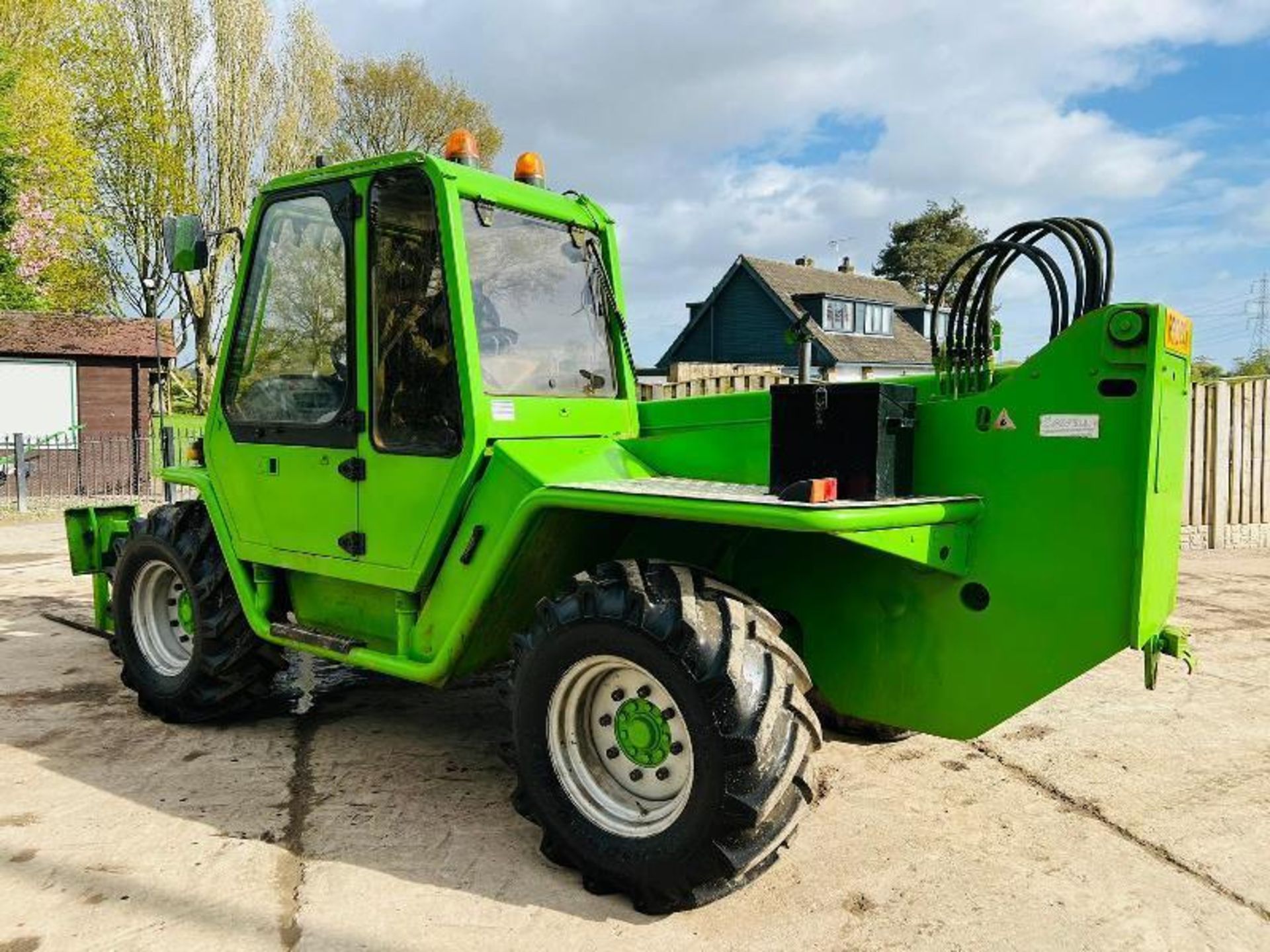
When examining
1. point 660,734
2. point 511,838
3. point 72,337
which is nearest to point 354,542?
point 511,838

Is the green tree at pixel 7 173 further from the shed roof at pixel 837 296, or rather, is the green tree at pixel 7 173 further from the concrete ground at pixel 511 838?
the shed roof at pixel 837 296

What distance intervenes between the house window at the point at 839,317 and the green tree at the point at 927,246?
15.6 metres

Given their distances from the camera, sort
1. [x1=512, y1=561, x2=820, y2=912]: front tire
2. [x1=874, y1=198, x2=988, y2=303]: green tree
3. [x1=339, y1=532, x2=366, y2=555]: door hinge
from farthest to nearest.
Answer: [x1=874, y1=198, x2=988, y2=303]: green tree < [x1=339, y1=532, x2=366, y2=555]: door hinge < [x1=512, y1=561, x2=820, y2=912]: front tire

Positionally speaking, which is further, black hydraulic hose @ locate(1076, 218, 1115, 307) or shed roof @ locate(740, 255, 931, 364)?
shed roof @ locate(740, 255, 931, 364)

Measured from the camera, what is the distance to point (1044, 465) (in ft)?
10.4

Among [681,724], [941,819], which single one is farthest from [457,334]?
[941,819]

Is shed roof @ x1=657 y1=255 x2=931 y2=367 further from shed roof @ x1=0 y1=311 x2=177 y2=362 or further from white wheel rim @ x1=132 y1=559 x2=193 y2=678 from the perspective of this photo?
white wheel rim @ x1=132 y1=559 x2=193 y2=678

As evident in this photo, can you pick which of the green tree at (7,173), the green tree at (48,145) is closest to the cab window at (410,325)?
the green tree at (7,173)

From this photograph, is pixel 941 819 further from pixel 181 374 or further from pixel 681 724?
pixel 181 374

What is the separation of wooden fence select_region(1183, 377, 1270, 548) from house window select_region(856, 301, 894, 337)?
23.4 m

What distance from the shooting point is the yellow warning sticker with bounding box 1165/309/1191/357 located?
3053 mm

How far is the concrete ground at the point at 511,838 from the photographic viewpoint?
3.01 m

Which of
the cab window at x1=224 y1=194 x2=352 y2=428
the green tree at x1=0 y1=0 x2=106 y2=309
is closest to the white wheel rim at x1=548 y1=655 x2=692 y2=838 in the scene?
the cab window at x1=224 y1=194 x2=352 y2=428

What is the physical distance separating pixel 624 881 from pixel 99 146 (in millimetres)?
26890
